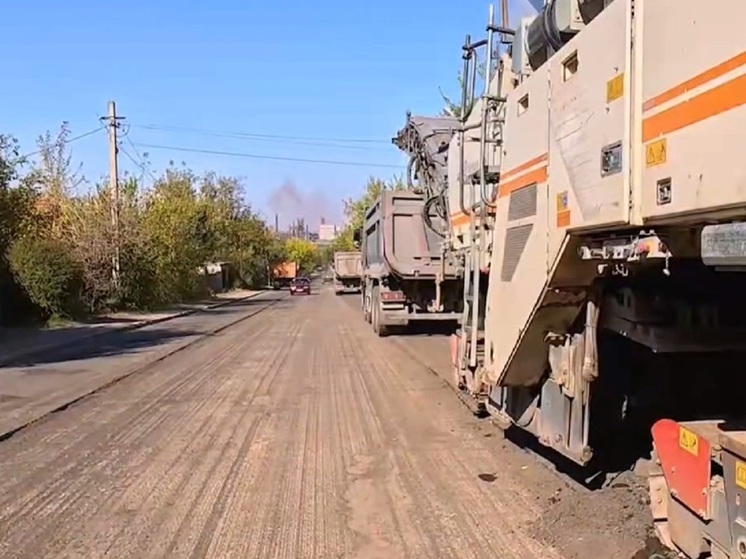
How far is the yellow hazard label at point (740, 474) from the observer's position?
131 inches

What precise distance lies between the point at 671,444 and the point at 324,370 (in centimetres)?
949

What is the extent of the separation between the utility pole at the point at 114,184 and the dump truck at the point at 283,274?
53327 mm

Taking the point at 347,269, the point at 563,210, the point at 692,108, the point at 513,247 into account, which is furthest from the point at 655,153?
the point at 347,269

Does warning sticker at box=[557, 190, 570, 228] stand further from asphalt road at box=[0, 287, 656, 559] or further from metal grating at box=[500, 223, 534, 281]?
asphalt road at box=[0, 287, 656, 559]

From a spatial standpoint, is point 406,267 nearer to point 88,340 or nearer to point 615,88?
point 88,340

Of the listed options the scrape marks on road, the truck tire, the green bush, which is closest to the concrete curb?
the green bush

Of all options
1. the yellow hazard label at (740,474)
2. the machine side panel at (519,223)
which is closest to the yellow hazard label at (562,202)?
the machine side panel at (519,223)

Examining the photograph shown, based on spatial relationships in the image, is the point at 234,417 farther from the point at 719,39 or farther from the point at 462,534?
the point at 719,39

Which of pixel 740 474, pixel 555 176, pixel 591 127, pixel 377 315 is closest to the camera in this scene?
pixel 740 474

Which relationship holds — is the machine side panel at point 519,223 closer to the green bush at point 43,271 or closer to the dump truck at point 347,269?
the green bush at point 43,271

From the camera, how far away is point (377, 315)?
64.9 ft

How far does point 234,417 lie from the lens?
30.0ft

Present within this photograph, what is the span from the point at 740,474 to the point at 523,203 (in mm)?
2460

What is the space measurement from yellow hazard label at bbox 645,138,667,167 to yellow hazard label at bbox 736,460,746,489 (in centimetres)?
126
